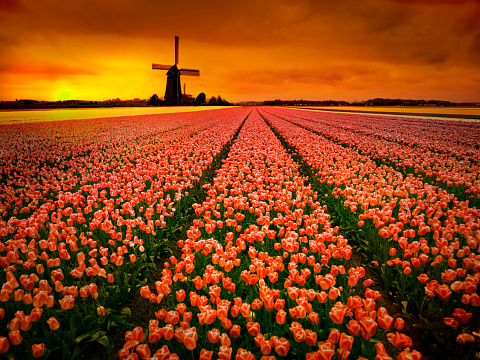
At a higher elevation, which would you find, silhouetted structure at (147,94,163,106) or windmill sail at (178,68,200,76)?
windmill sail at (178,68,200,76)

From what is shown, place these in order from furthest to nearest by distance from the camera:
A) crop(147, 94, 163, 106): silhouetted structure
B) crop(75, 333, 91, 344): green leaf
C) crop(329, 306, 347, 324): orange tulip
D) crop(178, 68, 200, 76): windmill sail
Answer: crop(147, 94, 163, 106): silhouetted structure
crop(178, 68, 200, 76): windmill sail
crop(75, 333, 91, 344): green leaf
crop(329, 306, 347, 324): orange tulip

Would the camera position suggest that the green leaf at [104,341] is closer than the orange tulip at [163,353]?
No

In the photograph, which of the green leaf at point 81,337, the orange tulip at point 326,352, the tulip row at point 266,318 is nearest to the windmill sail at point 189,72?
the tulip row at point 266,318

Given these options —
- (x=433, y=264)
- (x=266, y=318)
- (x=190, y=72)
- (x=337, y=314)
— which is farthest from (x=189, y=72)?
(x=337, y=314)

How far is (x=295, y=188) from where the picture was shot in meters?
6.33

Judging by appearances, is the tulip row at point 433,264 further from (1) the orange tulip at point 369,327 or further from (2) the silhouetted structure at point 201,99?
(2) the silhouetted structure at point 201,99

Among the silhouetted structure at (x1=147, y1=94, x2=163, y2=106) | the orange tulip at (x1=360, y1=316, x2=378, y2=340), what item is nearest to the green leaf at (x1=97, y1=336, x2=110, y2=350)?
the orange tulip at (x1=360, y1=316, x2=378, y2=340)

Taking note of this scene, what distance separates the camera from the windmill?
76.5 m

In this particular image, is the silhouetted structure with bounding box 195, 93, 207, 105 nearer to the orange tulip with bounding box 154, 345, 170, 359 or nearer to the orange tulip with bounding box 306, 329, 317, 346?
the orange tulip with bounding box 154, 345, 170, 359

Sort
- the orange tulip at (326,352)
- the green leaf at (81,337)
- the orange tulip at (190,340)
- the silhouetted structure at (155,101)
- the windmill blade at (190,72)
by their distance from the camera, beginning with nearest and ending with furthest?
the orange tulip at (326,352) → the orange tulip at (190,340) → the green leaf at (81,337) → the windmill blade at (190,72) → the silhouetted structure at (155,101)

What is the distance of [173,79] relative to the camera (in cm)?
7788

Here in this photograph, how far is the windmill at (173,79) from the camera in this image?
3013 inches

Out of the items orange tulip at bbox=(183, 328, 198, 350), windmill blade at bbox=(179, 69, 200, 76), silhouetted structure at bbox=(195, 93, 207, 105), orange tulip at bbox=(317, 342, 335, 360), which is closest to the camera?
orange tulip at bbox=(317, 342, 335, 360)

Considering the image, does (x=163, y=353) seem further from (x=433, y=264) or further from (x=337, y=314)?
(x=433, y=264)
